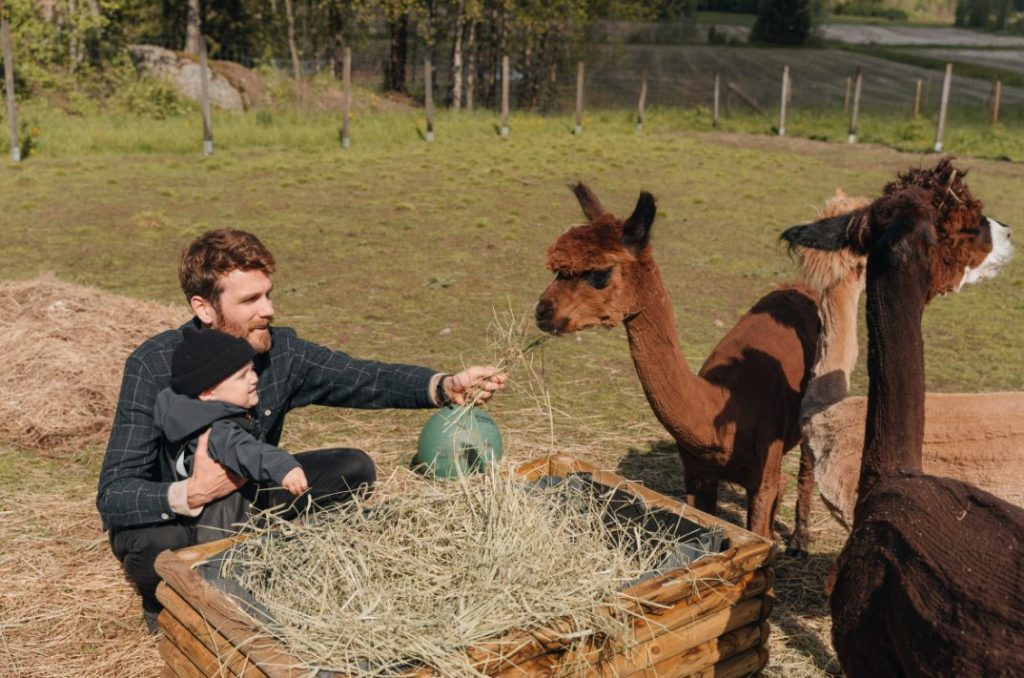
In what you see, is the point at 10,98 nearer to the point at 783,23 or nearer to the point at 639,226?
the point at 639,226

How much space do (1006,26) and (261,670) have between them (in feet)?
309

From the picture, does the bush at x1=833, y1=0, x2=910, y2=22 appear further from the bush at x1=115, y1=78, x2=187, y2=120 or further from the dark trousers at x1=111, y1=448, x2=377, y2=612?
the dark trousers at x1=111, y1=448, x2=377, y2=612

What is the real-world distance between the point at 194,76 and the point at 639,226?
22.0m

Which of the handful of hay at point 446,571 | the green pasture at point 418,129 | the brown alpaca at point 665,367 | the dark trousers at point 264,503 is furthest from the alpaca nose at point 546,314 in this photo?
the green pasture at point 418,129

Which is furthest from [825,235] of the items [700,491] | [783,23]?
[783,23]

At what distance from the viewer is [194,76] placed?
24.1 meters

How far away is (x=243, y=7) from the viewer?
1230 inches

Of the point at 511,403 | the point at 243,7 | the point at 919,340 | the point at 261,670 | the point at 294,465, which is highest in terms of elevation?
the point at 243,7

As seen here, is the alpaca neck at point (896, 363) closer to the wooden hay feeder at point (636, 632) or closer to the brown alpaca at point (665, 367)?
the wooden hay feeder at point (636, 632)

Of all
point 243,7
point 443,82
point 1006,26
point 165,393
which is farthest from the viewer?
point 1006,26

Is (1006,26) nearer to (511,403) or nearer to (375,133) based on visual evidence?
(375,133)

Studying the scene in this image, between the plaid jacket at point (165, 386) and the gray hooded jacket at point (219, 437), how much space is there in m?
0.11

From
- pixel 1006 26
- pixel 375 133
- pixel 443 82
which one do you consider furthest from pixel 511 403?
pixel 1006 26

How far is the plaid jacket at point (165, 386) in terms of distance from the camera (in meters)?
3.85
